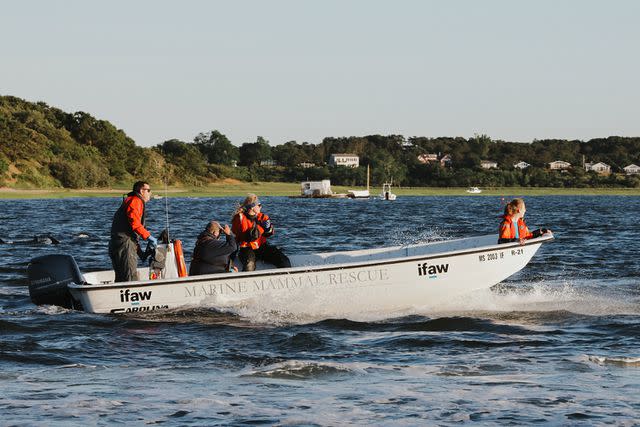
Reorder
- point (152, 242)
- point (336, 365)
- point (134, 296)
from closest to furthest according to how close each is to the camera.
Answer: point (336, 365) < point (134, 296) < point (152, 242)

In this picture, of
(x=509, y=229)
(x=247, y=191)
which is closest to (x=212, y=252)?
(x=509, y=229)

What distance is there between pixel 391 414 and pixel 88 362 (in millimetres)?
4467

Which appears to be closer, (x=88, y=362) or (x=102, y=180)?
(x=88, y=362)

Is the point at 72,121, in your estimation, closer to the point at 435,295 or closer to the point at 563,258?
the point at 563,258

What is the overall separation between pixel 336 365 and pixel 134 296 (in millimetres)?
4707

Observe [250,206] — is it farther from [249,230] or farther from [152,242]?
[152,242]

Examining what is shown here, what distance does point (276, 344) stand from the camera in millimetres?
13359

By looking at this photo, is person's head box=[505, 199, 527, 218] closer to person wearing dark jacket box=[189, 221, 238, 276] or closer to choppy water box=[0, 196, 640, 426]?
choppy water box=[0, 196, 640, 426]

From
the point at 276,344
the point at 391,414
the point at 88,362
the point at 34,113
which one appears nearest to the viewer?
the point at 391,414

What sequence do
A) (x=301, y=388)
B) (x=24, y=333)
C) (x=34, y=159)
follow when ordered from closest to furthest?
(x=301, y=388)
(x=24, y=333)
(x=34, y=159)

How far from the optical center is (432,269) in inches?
621

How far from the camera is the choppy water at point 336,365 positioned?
938 centimetres

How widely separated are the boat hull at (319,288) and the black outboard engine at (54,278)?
0.59 meters

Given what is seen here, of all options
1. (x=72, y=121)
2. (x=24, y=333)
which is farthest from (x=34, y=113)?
(x=24, y=333)
